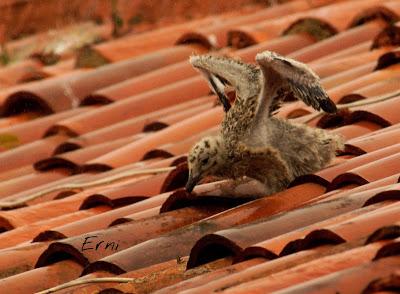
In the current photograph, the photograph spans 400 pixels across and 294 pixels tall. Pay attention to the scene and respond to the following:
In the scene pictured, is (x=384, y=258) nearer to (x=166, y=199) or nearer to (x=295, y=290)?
(x=295, y=290)

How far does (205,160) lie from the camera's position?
4.87m

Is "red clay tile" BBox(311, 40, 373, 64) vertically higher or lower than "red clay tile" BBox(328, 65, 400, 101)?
higher

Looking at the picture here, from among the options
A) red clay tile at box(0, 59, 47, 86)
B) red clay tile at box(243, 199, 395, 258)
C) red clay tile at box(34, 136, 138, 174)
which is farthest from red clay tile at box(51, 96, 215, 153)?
red clay tile at box(243, 199, 395, 258)

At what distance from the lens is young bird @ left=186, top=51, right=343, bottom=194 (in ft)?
15.9

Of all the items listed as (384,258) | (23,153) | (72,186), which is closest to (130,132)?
(23,153)

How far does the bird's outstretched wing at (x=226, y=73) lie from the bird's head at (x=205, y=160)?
0.19m

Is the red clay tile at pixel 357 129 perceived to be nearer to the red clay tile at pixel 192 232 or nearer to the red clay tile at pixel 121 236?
the red clay tile at pixel 192 232

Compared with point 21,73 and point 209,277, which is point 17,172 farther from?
point 209,277

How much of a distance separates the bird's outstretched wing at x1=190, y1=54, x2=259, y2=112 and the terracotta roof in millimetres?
321

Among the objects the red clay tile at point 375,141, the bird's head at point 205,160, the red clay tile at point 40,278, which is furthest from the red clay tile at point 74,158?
the red clay tile at point 40,278

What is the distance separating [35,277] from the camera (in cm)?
425

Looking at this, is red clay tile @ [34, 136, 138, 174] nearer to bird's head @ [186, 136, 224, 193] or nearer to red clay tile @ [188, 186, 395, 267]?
bird's head @ [186, 136, 224, 193]

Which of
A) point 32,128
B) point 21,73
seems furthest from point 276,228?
point 21,73

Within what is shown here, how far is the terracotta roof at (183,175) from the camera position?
3549 millimetres
